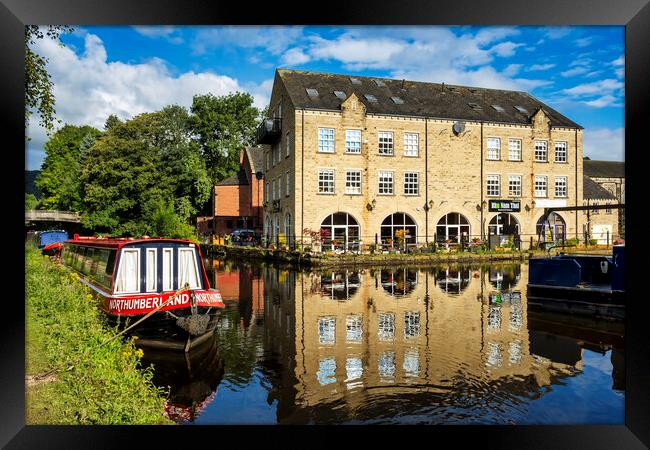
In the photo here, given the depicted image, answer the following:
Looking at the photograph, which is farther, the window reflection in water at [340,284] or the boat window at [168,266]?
the window reflection in water at [340,284]

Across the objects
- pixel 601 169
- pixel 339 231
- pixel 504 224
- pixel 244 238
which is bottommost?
pixel 244 238

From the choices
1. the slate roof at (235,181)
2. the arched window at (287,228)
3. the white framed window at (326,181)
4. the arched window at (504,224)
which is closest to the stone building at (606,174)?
the arched window at (504,224)

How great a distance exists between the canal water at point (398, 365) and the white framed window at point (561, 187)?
18.6 meters

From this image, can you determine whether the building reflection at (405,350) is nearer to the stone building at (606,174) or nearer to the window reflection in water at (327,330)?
the window reflection in water at (327,330)

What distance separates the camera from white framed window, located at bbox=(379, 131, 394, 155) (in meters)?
26.4

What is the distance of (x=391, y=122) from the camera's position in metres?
26.5

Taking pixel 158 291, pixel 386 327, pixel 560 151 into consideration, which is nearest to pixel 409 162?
pixel 560 151

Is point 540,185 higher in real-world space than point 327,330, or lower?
higher

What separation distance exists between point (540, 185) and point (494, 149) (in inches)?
141

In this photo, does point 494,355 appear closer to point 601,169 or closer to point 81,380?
point 81,380

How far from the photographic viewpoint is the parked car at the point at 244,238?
30.7 m

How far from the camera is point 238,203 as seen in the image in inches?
1501

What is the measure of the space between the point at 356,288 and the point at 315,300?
260 centimetres

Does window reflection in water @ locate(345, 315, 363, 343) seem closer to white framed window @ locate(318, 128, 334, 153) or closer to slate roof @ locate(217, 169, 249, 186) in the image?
white framed window @ locate(318, 128, 334, 153)
